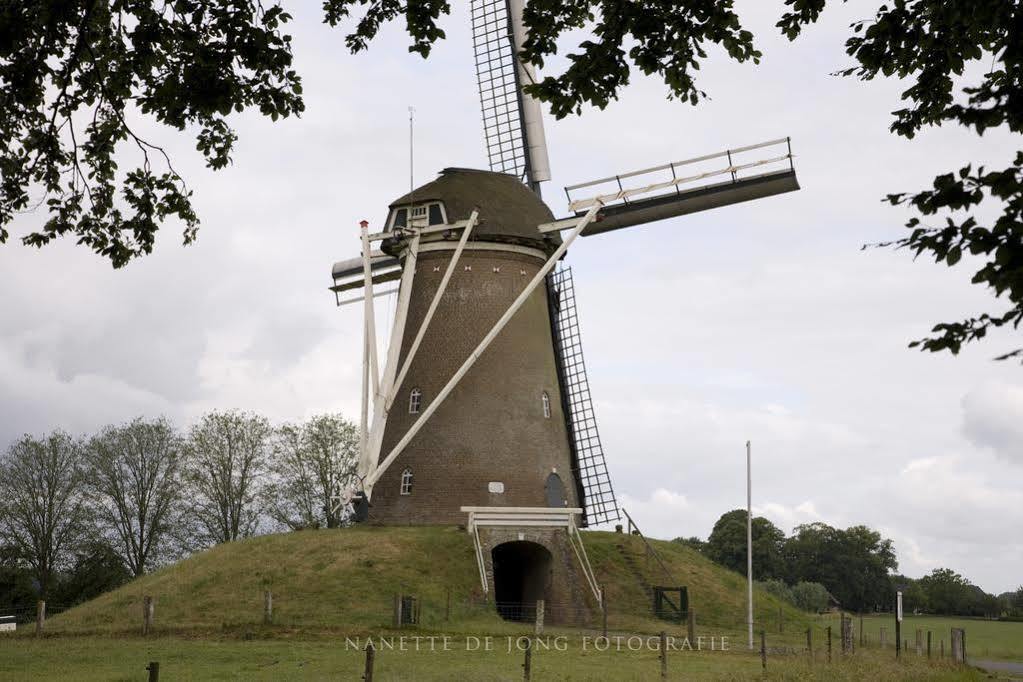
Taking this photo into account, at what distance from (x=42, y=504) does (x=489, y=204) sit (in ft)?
91.8

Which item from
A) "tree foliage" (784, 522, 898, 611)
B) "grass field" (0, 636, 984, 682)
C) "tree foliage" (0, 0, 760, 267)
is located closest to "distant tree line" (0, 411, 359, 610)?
"grass field" (0, 636, 984, 682)

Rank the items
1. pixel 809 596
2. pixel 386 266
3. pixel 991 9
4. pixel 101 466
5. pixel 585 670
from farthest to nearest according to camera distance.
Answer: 1. pixel 809 596
2. pixel 101 466
3. pixel 386 266
4. pixel 585 670
5. pixel 991 9

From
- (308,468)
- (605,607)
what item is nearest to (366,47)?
(605,607)

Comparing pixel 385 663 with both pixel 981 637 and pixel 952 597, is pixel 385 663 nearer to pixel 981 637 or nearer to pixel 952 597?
pixel 981 637

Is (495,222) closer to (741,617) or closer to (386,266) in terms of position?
(386,266)

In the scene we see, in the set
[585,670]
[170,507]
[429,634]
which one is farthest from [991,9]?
[170,507]

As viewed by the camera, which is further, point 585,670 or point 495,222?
point 495,222

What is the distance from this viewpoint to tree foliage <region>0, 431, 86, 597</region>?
2010 inches

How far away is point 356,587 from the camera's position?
98.5 feet

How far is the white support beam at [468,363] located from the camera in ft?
107

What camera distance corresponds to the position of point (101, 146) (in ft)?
47.6

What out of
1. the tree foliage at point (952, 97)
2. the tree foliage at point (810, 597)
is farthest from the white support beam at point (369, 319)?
the tree foliage at point (810, 597)

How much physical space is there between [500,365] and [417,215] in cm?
529

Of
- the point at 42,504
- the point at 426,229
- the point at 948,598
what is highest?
the point at 426,229
